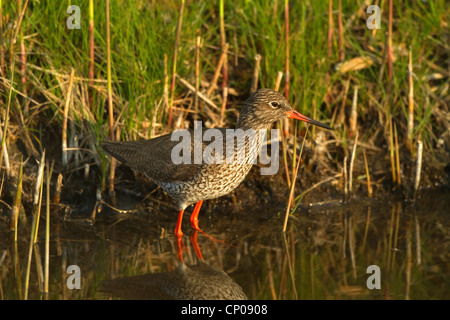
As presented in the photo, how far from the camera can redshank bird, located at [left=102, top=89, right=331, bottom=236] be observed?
634 centimetres

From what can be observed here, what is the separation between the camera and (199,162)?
21.0ft

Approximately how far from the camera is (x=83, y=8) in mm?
7168

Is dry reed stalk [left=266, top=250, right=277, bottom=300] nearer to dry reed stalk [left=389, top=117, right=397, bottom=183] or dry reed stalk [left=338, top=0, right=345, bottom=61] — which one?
dry reed stalk [left=389, top=117, right=397, bottom=183]

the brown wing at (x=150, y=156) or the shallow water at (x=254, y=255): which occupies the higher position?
the brown wing at (x=150, y=156)

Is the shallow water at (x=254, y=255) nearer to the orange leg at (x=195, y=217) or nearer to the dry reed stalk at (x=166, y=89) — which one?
the orange leg at (x=195, y=217)

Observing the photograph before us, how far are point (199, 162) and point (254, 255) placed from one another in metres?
1.10

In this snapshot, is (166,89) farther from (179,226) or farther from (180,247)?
(180,247)

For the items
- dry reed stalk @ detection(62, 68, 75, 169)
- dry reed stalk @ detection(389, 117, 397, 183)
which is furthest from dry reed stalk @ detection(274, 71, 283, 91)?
dry reed stalk @ detection(62, 68, 75, 169)

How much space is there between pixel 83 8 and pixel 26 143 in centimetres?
164

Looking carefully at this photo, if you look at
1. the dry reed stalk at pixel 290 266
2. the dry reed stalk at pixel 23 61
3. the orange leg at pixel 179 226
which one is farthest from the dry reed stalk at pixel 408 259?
the dry reed stalk at pixel 23 61

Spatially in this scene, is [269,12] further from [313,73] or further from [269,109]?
[269,109]

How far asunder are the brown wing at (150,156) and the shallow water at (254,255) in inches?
23.2

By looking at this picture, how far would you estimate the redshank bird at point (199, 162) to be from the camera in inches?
249

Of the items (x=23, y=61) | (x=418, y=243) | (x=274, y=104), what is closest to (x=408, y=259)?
(x=418, y=243)
